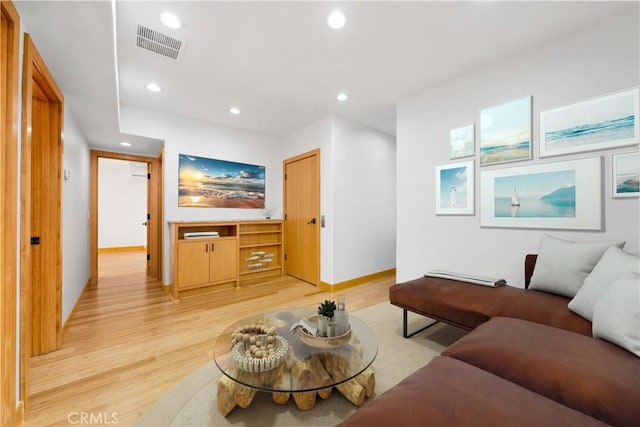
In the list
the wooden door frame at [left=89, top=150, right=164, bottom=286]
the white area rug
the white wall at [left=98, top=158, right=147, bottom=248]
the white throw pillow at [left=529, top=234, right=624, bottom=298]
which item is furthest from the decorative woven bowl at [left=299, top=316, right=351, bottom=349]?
the white wall at [left=98, top=158, right=147, bottom=248]

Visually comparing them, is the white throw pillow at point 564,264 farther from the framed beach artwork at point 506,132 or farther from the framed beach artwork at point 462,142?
the framed beach artwork at point 462,142

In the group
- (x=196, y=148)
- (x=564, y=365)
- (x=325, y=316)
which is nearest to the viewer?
(x=564, y=365)

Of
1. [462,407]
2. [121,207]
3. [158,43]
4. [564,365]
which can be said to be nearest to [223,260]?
[158,43]

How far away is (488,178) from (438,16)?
59.0 inches

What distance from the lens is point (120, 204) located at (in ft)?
24.5

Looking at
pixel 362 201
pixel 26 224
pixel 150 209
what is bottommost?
pixel 26 224

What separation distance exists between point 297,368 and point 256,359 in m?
0.22

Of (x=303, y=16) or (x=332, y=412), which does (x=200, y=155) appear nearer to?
(x=303, y=16)

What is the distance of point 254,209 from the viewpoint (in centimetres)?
446

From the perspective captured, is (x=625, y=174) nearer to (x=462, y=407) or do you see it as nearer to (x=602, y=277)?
(x=602, y=277)

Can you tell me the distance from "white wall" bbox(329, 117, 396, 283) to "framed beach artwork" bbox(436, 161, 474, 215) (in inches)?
54.6

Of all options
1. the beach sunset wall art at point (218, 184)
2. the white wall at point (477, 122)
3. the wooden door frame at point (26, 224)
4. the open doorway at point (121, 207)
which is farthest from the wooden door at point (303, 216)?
the open doorway at point (121, 207)

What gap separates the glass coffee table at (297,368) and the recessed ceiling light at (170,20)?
2.29 meters

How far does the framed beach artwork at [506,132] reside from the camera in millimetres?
2227
